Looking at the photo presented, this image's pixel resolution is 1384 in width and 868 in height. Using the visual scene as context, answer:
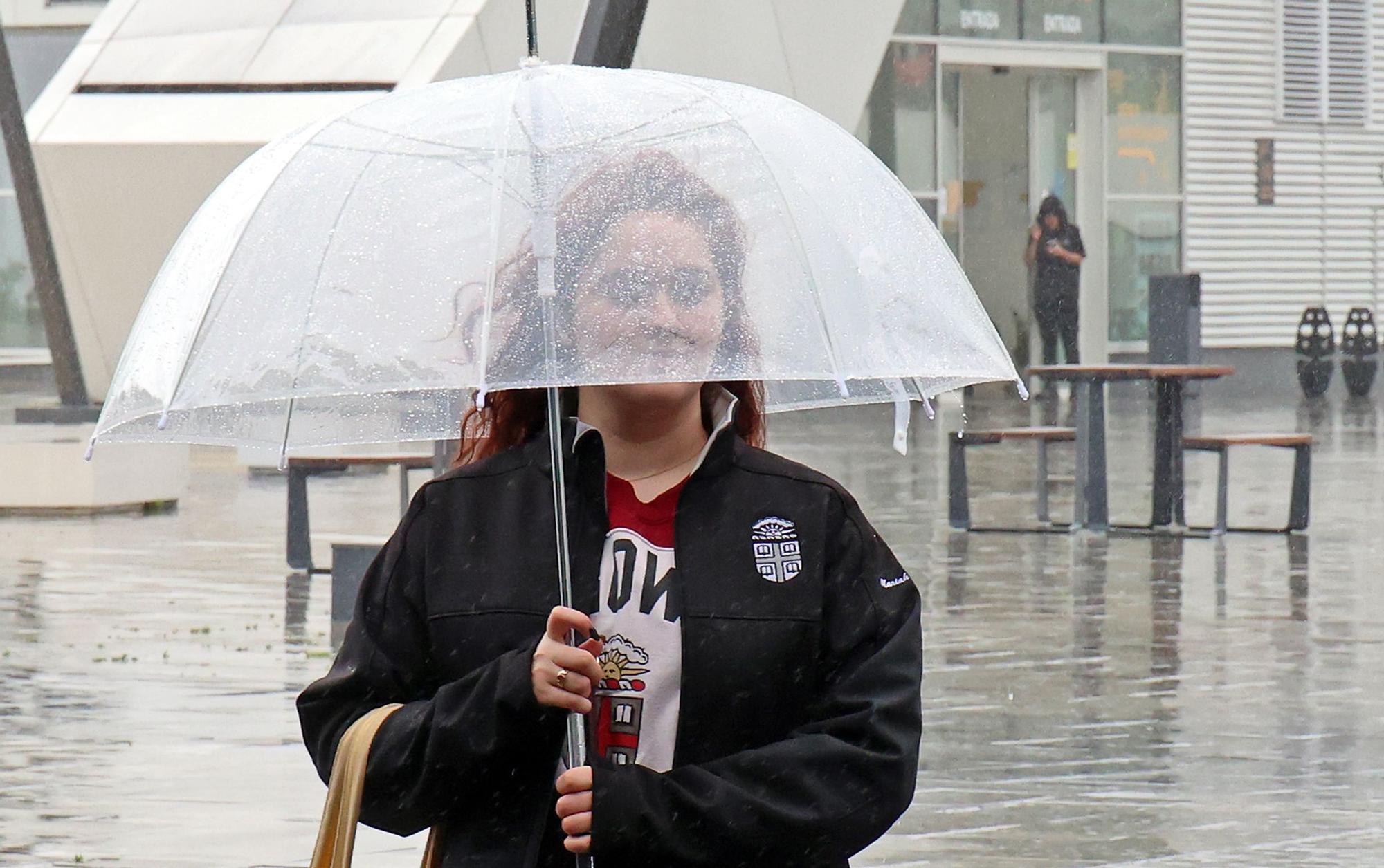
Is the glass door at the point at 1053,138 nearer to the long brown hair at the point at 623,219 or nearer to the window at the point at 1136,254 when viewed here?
the window at the point at 1136,254

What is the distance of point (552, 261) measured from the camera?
305 cm

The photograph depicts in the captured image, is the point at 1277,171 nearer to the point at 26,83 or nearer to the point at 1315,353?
the point at 1315,353

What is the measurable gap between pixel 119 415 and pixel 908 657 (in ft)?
3.54

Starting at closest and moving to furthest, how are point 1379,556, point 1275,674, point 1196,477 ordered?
point 1275,674 → point 1379,556 → point 1196,477

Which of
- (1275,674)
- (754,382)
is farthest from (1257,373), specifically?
(754,382)

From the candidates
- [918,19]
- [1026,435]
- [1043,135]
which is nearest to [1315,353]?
[1043,135]

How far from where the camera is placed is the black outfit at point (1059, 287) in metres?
30.7

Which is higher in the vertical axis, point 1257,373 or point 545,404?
point 545,404

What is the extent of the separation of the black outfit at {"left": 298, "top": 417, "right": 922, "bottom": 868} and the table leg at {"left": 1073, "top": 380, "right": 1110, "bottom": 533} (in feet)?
36.3

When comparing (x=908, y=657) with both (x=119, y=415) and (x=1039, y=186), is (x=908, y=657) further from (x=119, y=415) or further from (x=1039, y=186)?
(x=1039, y=186)

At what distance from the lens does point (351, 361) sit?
10.2ft

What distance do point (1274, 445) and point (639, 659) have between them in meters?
12.0

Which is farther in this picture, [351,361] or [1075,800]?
[1075,800]

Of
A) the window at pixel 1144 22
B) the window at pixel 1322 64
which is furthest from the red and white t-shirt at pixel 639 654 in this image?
the window at pixel 1322 64
